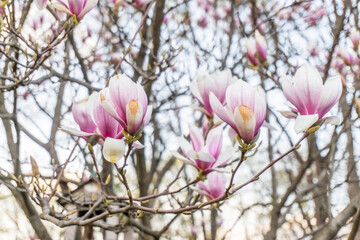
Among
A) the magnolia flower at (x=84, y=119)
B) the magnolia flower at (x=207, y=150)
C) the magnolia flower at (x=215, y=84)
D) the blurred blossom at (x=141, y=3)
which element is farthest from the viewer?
the blurred blossom at (x=141, y=3)

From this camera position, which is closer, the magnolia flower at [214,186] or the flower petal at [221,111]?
the flower petal at [221,111]

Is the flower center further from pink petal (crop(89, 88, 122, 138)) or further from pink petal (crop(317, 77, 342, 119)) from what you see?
pink petal (crop(317, 77, 342, 119))

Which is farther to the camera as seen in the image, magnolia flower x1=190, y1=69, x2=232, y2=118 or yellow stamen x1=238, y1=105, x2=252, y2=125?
magnolia flower x1=190, y1=69, x2=232, y2=118

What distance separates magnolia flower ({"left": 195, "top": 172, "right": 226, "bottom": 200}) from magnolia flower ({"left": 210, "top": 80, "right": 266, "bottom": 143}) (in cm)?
41

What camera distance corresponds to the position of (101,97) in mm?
851

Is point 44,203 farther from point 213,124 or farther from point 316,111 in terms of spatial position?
point 316,111

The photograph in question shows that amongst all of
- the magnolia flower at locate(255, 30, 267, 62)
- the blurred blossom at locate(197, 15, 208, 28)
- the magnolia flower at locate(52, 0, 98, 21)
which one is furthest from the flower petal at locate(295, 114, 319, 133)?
the blurred blossom at locate(197, 15, 208, 28)

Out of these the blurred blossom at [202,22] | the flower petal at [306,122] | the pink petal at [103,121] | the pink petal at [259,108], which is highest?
the blurred blossom at [202,22]

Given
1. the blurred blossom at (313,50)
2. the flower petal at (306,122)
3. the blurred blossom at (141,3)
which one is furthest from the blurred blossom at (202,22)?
the flower petal at (306,122)

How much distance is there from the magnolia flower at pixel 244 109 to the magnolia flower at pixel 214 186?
41 cm

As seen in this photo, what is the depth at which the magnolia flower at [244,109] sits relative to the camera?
2.75 feet

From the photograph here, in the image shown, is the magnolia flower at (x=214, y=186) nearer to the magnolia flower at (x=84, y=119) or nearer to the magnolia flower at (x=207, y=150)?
the magnolia flower at (x=207, y=150)

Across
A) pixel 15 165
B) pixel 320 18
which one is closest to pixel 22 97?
pixel 15 165

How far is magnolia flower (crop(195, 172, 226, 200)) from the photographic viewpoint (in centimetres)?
124
